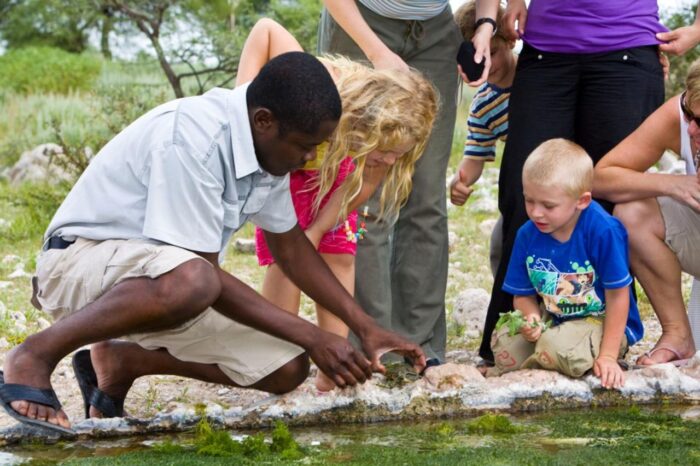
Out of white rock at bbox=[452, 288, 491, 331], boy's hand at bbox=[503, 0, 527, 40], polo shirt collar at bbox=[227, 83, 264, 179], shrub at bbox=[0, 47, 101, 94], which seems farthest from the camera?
shrub at bbox=[0, 47, 101, 94]

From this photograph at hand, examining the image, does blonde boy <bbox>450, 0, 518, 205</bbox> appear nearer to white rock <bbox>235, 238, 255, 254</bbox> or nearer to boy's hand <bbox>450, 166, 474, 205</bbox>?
boy's hand <bbox>450, 166, 474, 205</bbox>

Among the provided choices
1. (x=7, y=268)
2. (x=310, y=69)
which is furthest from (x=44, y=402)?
(x=7, y=268)

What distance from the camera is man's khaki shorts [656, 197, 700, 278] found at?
14.8ft

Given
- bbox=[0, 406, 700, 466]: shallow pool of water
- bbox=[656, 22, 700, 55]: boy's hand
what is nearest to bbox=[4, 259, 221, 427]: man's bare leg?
bbox=[0, 406, 700, 466]: shallow pool of water

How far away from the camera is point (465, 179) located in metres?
5.03

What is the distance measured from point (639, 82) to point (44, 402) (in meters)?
2.60

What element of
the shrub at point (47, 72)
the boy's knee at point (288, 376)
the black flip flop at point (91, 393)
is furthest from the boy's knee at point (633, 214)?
the shrub at point (47, 72)

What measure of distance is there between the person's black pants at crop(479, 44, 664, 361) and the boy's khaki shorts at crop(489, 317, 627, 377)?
29 centimetres

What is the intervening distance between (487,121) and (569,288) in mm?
1104

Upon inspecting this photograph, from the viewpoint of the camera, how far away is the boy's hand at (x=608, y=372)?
158 inches

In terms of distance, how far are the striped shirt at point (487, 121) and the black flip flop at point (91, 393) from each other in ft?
6.44

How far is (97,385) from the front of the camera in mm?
3938

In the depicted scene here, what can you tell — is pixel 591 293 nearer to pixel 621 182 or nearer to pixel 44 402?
pixel 621 182

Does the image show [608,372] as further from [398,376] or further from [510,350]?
[398,376]
